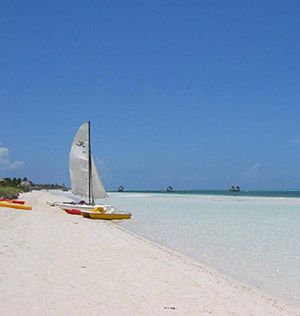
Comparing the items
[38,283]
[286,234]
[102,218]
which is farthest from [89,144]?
[38,283]

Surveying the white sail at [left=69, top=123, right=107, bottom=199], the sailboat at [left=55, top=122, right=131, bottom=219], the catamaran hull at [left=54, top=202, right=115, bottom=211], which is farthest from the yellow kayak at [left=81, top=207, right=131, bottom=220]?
the white sail at [left=69, top=123, right=107, bottom=199]

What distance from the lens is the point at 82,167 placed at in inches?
1281

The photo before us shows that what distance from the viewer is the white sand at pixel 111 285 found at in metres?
6.06

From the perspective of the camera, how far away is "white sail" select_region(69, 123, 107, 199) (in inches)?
1278

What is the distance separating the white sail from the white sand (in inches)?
817

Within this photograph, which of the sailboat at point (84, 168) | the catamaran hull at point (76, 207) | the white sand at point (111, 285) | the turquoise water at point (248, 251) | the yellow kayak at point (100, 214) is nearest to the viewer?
the white sand at point (111, 285)

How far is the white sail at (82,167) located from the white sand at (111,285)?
20746 mm

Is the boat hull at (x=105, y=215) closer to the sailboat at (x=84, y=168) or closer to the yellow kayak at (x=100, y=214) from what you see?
the yellow kayak at (x=100, y=214)

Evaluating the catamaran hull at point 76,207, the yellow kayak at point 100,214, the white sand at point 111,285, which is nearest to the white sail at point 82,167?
the catamaran hull at point 76,207

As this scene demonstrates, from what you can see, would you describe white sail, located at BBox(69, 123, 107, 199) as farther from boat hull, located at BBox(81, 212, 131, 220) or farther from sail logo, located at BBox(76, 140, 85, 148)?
boat hull, located at BBox(81, 212, 131, 220)

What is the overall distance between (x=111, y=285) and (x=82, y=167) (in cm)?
2576

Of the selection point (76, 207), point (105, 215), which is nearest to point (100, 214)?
point (105, 215)

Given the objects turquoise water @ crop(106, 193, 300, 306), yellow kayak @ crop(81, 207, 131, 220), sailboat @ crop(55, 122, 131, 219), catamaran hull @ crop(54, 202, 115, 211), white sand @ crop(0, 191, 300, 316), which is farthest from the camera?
sailboat @ crop(55, 122, 131, 219)

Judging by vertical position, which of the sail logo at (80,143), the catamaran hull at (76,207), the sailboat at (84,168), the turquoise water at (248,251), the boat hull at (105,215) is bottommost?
the turquoise water at (248,251)
